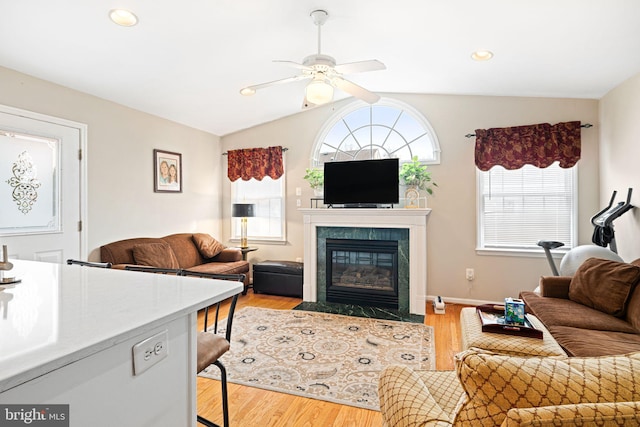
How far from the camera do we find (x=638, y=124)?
312 centimetres

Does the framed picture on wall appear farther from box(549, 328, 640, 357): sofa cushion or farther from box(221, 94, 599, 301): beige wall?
box(549, 328, 640, 357): sofa cushion

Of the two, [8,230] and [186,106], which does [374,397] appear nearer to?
[8,230]

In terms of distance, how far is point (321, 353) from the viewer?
3002mm

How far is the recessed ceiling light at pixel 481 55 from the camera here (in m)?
3.10

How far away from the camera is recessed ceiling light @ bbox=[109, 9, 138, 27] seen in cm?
245

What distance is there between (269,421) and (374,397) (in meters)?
0.71

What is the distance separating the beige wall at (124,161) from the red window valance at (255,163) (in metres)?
0.41

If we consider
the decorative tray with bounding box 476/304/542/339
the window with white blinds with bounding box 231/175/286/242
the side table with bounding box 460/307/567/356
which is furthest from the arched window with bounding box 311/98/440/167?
the side table with bounding box 460/307/567/356

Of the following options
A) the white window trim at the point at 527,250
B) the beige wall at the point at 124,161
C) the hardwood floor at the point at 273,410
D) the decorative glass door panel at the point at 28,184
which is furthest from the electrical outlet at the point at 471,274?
the decorative glass door panel at the point at 28,184

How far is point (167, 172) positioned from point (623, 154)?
532cm

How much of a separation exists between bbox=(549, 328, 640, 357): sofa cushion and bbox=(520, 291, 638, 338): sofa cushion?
0.25 feet

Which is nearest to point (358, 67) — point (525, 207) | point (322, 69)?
point (322, 69)

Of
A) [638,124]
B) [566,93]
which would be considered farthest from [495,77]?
[638,124]

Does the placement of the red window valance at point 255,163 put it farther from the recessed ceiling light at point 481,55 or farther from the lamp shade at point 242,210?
the recessed ceiling light at point 481,55
